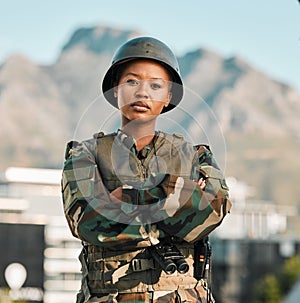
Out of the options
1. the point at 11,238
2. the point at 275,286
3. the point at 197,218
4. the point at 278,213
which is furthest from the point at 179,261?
the point at 278,213

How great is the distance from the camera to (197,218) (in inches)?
181

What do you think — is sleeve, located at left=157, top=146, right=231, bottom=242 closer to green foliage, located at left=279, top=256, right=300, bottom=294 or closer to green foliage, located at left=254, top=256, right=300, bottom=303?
green foliage, located at left=279, top=256, right=300, bottom=294

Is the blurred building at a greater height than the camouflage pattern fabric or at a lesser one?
greater

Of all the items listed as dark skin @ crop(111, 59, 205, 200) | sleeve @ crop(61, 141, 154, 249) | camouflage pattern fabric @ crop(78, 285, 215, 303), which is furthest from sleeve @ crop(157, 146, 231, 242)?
dark skin @ crop(111, 59, 205, 200)

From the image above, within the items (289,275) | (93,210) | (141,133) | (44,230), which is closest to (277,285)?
(289,275)

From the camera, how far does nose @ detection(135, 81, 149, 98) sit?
15.6 ft

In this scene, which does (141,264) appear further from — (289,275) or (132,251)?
(289,275)

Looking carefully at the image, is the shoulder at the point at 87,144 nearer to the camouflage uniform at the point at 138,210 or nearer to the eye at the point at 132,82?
the camouflage uniform at the point at 138,210

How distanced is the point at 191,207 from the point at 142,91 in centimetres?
55

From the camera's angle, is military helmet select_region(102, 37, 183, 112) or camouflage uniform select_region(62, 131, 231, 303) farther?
military helmet select_region(102, 37, 183, 112)

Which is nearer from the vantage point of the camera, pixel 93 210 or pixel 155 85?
pixel 93 210

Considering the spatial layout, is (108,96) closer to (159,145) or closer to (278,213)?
(159,145)

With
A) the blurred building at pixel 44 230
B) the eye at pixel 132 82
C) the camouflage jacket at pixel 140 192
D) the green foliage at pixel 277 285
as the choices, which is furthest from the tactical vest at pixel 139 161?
the green foliage at pixel 277 285

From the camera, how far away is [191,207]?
15.1 ft
